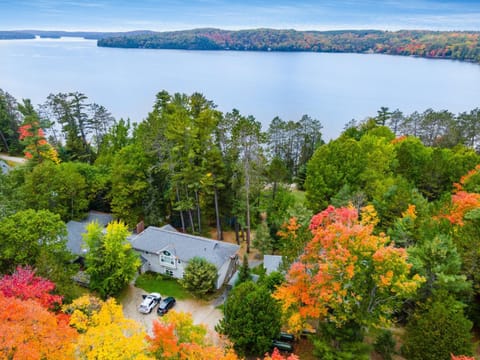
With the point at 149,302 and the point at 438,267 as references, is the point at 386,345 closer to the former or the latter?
the point at 438,267

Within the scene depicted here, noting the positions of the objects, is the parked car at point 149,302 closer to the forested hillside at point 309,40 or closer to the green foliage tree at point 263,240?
the green foliage tree at point 263,240

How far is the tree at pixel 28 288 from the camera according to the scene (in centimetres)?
1510

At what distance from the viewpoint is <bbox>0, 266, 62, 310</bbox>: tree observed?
49.5 ft

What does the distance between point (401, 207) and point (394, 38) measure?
174 meters

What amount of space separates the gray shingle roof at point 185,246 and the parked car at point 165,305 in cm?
299

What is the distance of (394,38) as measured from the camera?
168 meters

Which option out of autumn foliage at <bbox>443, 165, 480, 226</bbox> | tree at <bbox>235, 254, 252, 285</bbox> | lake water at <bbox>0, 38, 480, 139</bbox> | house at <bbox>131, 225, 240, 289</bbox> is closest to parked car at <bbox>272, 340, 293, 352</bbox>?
tree at <bbox>235, 254, 252, 285</bbox>

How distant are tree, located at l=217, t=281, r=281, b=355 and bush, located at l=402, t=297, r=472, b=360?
6288 millimetres

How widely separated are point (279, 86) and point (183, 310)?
260ft

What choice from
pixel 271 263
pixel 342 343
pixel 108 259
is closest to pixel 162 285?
pixel 108 259

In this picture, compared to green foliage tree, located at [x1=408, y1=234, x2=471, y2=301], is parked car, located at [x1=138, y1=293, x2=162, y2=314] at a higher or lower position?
lower

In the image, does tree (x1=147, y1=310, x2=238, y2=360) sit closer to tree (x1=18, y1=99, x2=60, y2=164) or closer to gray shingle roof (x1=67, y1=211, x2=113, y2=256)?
gray shingle roof (x1=67, y1=211, x2=113, y2=256)

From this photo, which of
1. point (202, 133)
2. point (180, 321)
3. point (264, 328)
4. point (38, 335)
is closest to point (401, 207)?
point (264, 328)

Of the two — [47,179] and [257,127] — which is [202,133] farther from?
[47,179]
